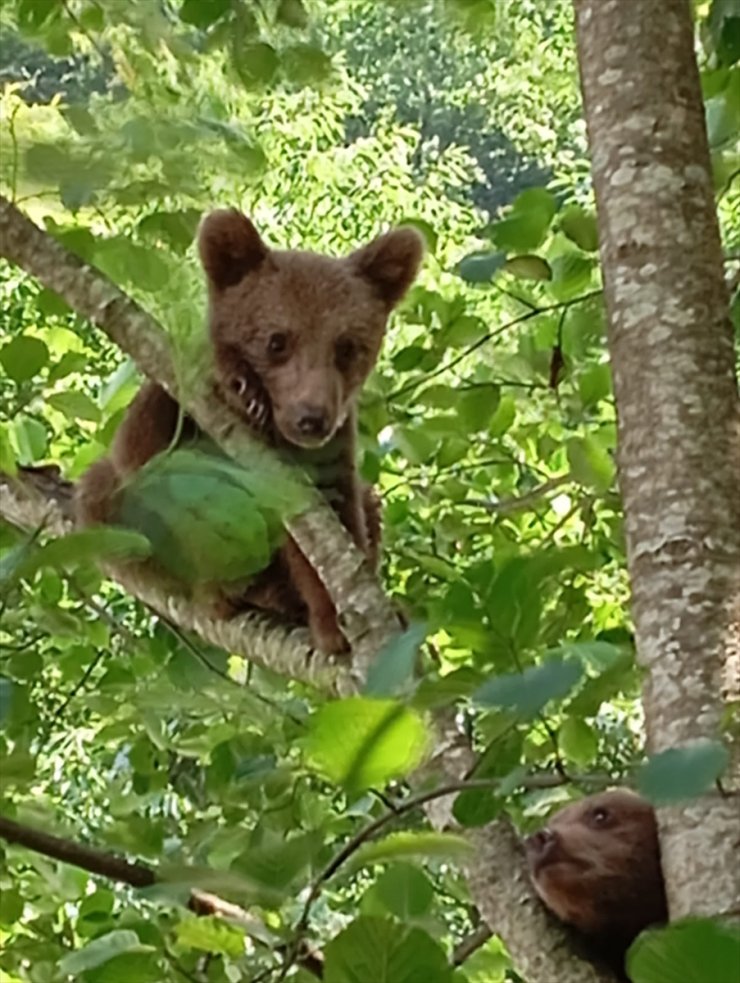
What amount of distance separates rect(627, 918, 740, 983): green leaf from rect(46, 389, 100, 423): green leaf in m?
1.48

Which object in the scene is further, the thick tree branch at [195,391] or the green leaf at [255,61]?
the green leaf at [255,61]

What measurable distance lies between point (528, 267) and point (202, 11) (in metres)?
0.56

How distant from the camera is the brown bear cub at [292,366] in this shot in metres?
2.60

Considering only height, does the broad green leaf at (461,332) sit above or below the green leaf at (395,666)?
above

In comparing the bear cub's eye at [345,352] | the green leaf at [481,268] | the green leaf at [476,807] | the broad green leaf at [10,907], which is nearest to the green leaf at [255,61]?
the green leaf at [481,268]

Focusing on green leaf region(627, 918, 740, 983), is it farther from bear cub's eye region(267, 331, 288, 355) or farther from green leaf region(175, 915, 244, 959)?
bear cub's eye region(267, 331, 288, 355)

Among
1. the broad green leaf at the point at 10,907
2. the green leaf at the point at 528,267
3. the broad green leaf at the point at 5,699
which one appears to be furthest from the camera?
the green leaf at the point at 528,267

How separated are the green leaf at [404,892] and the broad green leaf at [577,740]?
53cm

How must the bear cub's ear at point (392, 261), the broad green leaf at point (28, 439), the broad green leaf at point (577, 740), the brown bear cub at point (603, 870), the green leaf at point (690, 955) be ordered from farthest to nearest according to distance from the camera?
the bear cub's ear at point (392, 261)
the broad green leaf at point (28, 439)
the broad green leaf at point (577, 740)
the brown bear cub at point (603, 870)
the green leaf at point (690, 955)

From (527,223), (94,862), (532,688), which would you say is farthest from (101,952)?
(527,223)

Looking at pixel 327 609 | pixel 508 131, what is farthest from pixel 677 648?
pixel 508 131

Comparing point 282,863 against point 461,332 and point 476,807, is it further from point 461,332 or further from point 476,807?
point 461,332

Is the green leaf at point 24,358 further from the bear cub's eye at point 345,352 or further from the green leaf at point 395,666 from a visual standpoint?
the bear cub's eye at point 345,352

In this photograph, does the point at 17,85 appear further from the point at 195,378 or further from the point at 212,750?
the point at 212,750
